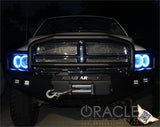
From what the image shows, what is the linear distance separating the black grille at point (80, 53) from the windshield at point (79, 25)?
114 centimetres

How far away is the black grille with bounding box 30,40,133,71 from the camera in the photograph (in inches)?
162

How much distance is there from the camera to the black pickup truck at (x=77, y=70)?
4004 millimetres

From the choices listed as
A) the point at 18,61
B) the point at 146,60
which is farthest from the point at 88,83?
the point at 18,61

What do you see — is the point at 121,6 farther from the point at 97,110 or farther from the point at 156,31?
the point at 97,110

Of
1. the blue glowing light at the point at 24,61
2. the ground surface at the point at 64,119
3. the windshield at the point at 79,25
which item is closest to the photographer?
the blue glowing light at the point at 24,61

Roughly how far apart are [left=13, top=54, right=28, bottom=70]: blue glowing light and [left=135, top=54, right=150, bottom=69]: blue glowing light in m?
1.58

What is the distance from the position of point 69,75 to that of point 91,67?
32cm

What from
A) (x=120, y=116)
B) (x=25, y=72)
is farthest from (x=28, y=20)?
(x=120, y=116)

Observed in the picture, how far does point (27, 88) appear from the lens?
4.15 meters

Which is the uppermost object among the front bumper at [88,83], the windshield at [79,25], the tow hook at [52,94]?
the windshield at [79,25]

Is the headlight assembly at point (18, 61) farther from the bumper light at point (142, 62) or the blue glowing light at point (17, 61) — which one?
the bumper light at point (142, 62)

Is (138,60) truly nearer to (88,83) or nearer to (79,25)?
(88,83)

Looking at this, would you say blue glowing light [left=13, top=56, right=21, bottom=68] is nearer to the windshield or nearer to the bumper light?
the windshield

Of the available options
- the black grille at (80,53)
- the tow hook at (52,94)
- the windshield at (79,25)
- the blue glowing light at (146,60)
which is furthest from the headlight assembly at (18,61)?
the blue glowing light at (146,60)
